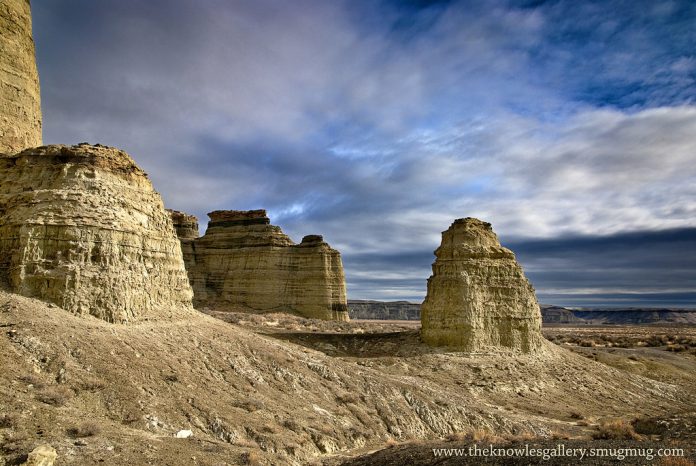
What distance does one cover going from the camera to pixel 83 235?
16.5m

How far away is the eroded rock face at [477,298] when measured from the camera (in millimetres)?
31359

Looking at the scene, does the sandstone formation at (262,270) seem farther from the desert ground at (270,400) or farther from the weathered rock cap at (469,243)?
the weathered rock cap at (469,243)

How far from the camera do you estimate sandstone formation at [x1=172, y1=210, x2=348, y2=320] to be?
5744 centimetres

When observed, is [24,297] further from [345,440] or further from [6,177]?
[345,440]

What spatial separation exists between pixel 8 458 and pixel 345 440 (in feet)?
35.9

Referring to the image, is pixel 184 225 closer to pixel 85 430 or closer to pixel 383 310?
pixel 85 430

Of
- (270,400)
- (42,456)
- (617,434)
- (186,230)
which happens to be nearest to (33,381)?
(42,456)

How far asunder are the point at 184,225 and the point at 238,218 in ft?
31.0

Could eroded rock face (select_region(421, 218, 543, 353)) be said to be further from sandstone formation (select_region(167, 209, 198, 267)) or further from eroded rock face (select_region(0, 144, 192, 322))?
sandstone formation (select_region(167, 209, 198, 267))

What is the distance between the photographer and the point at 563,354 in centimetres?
3488

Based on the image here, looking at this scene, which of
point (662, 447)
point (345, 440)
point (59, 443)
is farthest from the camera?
point (345, 440)

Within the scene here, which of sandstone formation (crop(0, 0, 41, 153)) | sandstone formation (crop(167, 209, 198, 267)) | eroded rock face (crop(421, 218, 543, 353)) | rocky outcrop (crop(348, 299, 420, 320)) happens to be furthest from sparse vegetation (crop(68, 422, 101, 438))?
rocky outcrop (crop(348, 299, 420, 320))

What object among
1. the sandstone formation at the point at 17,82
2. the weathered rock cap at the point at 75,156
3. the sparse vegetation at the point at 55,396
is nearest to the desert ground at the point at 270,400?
the sparse vegetation at the point at 55,396

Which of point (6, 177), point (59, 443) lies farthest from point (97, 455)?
point (6, 177)
